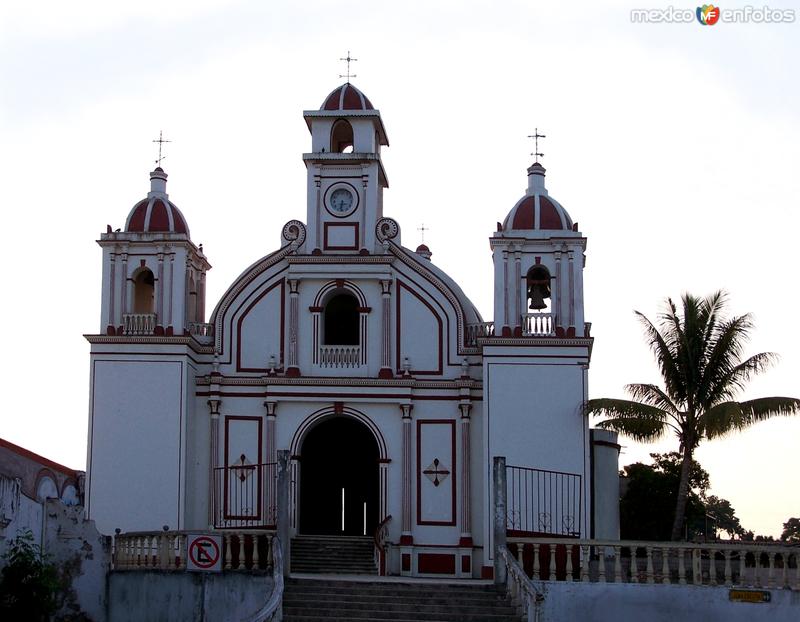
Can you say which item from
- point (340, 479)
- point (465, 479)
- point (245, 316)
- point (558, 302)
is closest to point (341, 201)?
point (245, 316)

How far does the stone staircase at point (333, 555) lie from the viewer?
103ft

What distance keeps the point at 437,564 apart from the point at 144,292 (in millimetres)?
10518

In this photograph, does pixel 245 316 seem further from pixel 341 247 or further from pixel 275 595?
pixel 275 595

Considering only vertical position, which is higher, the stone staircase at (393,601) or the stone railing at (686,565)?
the stone railing at (686,565)

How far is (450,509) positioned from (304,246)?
24.9 feet

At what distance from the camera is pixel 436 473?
3347cm

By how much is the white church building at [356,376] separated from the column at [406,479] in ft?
0.15

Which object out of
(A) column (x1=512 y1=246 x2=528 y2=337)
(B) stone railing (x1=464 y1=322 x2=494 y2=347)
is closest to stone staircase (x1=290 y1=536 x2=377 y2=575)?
(B) stone railing (x1=464 y1=322 x2=494 y2=347)

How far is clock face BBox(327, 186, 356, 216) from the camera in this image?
3497 cm

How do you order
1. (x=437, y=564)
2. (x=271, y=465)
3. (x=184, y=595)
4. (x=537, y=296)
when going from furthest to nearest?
(x=537, y=296) → (x=271, y=465) → (x=437, y=564) → (x=184, y=595)

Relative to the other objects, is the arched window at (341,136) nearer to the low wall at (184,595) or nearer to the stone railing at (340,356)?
the stone railing at (340,356)

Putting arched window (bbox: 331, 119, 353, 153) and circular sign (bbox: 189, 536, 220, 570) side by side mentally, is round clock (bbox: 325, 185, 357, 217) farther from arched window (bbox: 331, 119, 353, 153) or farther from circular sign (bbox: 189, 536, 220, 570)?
circular sign (bbox: 189, 536, 220, 570)

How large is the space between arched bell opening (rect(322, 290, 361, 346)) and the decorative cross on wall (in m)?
4.15

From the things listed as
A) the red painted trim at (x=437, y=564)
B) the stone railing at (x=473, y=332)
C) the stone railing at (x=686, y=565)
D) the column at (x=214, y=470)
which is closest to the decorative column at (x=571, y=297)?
the stone railing at (x=473, y=332)
